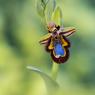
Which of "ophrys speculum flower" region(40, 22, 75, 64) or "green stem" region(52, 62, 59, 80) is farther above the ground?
"ophrys speculum flower" region(40, 22, 75, 64)

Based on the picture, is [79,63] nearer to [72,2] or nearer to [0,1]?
[72,2]

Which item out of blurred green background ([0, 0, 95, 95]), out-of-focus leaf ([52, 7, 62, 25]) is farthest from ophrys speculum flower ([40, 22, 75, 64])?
blurred green background ([0, 0, 95, 95])

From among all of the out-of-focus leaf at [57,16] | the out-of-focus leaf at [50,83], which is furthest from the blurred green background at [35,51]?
the out-of-focus leaf at [57,16]

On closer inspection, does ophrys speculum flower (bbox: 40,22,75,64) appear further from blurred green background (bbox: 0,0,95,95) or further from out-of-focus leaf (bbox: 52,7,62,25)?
blurred green background (bbox: 0,0,95,95)

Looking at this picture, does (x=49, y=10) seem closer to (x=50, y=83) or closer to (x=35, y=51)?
(x=50, y=83)

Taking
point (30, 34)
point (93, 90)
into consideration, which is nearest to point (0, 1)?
point (30, 34)

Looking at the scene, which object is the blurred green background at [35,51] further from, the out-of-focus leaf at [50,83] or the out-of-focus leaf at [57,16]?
the out-of-focus leaf at [57,16]
